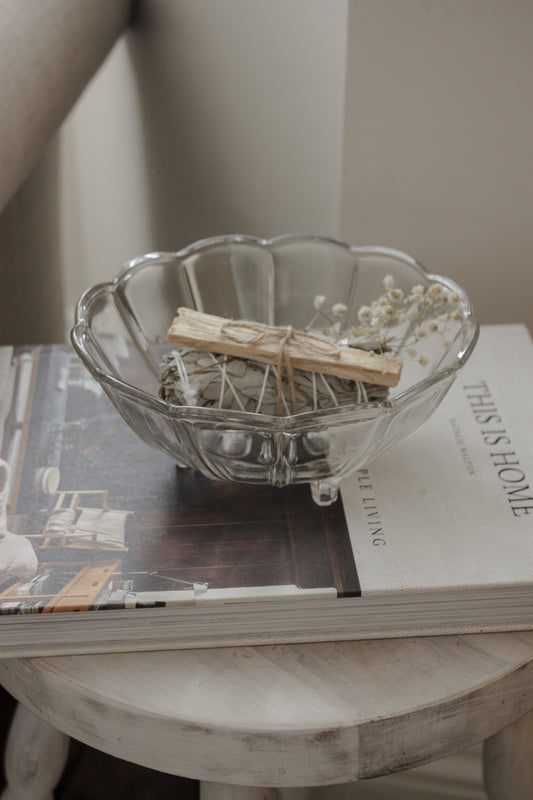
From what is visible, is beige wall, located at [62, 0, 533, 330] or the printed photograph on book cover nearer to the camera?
the printed photograph on book cover

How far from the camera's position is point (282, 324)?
1.90 feet

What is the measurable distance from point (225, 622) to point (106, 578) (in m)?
0.06

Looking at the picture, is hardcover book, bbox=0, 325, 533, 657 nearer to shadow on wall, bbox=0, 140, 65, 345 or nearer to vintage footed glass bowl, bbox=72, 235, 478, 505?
vintage footed glass bowl, bbox=72, 235, 478, 505

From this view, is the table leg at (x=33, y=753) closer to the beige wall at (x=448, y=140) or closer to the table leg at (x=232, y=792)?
the table leg at (x=232, y=792)

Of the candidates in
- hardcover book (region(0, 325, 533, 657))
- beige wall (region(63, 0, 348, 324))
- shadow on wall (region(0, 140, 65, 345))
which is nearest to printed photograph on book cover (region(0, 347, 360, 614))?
hardcover book (region(0, 325, 533, 657))

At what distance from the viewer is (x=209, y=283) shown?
56 centimetres

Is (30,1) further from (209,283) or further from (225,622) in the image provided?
(225,622)

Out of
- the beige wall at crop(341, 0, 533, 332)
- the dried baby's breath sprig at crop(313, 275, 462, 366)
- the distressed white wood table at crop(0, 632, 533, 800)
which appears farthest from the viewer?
the beige wall at crop(341, 0, 533, 332)

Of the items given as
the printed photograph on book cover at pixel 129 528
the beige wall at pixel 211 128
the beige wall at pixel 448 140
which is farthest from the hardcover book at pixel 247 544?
the beige wall at pixel 211 128

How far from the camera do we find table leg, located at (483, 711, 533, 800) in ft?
1.59

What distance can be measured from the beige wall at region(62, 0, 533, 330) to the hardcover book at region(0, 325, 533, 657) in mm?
307

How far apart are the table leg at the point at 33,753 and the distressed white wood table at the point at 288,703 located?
121 mm

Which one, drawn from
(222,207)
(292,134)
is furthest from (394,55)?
(222,207)

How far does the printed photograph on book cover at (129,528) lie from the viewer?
39cm
